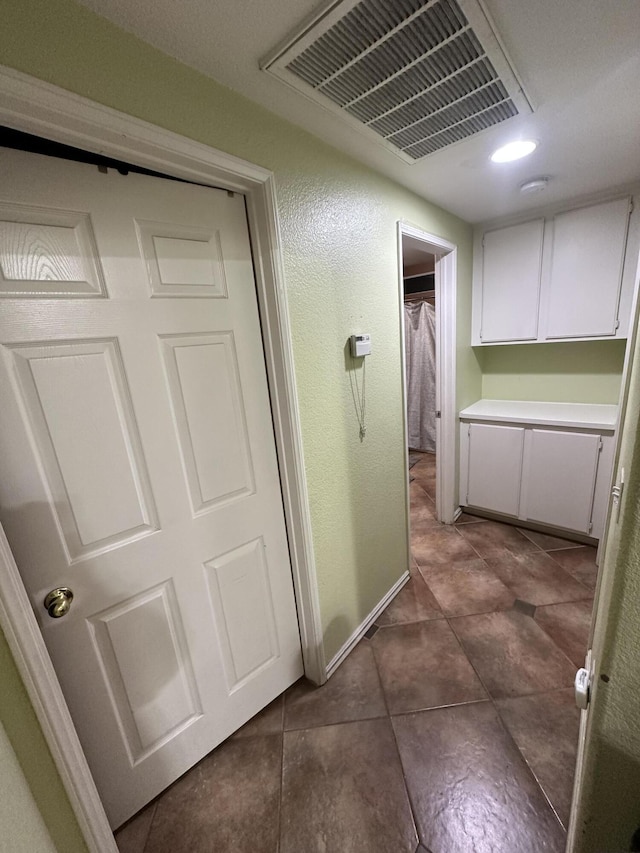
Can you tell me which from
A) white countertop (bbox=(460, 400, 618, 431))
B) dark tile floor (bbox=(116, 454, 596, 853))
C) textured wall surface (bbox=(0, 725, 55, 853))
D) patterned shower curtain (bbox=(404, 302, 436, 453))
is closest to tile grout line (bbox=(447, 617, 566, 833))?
dark tile floor (bbox=(116, 454, 596, 853))

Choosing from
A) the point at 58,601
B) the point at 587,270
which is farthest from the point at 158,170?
the point at 587,270

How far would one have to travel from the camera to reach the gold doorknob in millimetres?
874

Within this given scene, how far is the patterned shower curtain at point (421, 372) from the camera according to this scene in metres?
4.24

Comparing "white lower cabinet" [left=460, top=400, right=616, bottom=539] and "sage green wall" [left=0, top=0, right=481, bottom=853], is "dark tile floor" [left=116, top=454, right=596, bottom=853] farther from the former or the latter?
"white lower cabinet" [left=460, top=400, right=616, bottom=539]

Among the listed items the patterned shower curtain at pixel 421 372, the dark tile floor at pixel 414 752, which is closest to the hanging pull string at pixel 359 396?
the dark tile floor at pixel 414 752

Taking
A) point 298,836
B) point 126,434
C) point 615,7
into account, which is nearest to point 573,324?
point 615,7

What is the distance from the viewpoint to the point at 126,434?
37.8 inches

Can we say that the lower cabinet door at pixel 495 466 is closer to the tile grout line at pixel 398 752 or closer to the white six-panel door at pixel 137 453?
the tile grout line at pixel 398 752

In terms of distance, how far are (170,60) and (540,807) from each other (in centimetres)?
249

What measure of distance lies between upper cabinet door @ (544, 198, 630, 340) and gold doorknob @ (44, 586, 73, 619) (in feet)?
9.98

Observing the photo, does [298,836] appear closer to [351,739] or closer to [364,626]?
[351,739]

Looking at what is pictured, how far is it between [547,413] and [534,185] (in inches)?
59.3

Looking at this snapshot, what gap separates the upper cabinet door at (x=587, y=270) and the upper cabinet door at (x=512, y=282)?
0.10 metres

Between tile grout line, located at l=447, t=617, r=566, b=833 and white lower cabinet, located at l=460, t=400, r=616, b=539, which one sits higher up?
white lower cabinet, located at l=460, t=400, r=616, b=539
